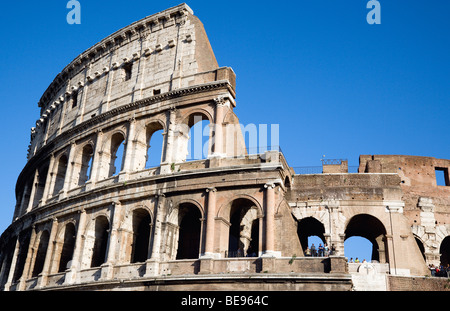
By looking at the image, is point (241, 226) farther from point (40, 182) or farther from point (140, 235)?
point (40, 182)

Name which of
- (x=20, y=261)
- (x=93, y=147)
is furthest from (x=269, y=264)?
(x=20, y=261)

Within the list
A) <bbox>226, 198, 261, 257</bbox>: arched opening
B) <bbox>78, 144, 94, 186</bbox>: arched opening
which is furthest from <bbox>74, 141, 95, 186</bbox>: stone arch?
<bbox>226, 198, 261, 257</bbox>: arched opening

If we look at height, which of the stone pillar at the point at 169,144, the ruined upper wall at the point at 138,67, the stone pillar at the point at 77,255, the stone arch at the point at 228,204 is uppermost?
the ruined upper wall at the point at 138,67

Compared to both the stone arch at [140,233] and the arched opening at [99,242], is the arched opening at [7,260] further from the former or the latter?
the stone arch at [140,233]

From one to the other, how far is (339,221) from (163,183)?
7.85m

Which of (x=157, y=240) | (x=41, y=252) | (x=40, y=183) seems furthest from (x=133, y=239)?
(x=40, y=183)

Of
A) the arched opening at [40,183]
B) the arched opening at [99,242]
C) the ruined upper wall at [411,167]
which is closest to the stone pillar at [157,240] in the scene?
the arched opening at [99,242]

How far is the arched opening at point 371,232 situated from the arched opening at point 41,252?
1490 centimetres

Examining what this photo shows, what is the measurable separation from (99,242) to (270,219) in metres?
8.46

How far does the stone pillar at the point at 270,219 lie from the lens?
17.0 meters

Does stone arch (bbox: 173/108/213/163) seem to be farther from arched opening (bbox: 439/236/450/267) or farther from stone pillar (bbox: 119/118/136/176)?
arched opening (bbox: 439/236/450/267)
